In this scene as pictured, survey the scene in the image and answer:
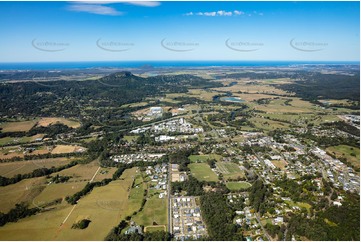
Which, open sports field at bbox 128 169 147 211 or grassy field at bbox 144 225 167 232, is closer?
grassy field at bbox 144 225 167 232

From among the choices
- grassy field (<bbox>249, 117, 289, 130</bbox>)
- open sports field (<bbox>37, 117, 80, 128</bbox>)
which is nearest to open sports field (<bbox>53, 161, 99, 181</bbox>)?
open sports field (<bbox>37, 117, 80, 128</bbox>)

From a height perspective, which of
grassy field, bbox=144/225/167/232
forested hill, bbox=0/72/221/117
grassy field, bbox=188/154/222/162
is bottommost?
grassy field, bbox=144/225/167/232

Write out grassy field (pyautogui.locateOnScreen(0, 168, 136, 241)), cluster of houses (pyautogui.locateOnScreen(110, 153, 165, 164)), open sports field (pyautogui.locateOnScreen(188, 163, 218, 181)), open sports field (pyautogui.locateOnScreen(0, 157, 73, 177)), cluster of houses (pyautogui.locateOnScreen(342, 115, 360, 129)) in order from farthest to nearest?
1. cluster of houses (pyautogui.locateOnScreen(342, 115, 360, 129))
2. cluster of houses (pyautogui.locateOnScreen(110, 153, 165, 164))
3. open sports field (pyautogui.locateOnScreen(0, 157, 73, 177))
4. open sports field (pyautogui.locateOnScreen(188, 163, 218, 181))
5. grassy field (pyautogui.locateOnScreen(0, 168, 136, 241))

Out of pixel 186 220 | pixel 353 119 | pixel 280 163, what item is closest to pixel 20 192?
pixel 186 220

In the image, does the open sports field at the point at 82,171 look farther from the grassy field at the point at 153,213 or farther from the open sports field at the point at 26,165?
the grassy field at the point at 153,213

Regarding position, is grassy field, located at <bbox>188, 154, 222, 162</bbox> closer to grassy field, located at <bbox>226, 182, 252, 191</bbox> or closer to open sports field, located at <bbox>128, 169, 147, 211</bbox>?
grassy field, located at <bbox>226, 182, 252, 191</bbox>

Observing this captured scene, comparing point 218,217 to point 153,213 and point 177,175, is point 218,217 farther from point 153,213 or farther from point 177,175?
point 177,175

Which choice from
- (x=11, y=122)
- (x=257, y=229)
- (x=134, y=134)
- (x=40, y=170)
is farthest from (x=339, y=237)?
(x=11, y=122)
